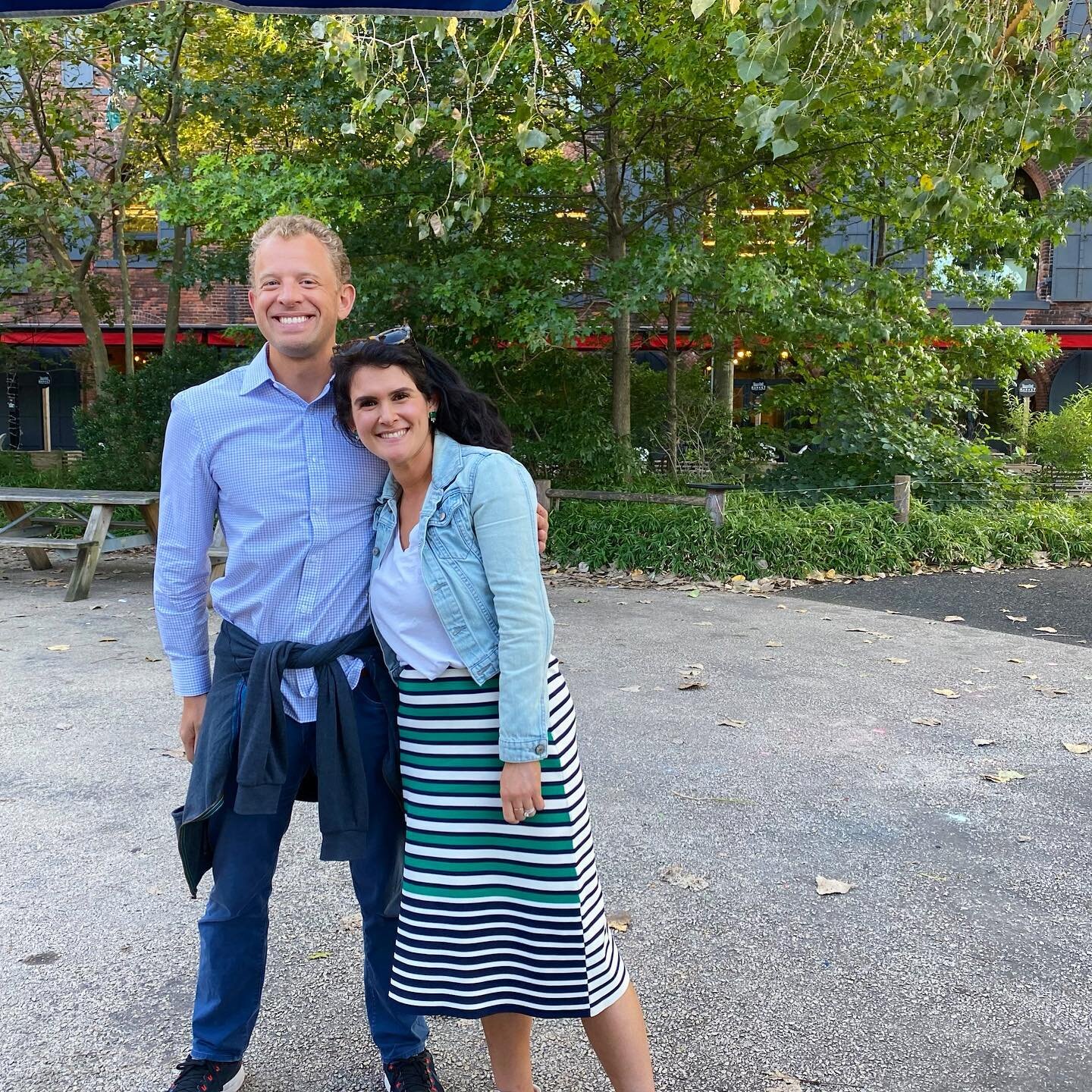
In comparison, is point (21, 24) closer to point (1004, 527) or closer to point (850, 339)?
point (850, 339)

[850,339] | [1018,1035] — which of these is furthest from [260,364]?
[850,339]

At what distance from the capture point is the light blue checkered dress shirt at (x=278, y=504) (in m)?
2.32

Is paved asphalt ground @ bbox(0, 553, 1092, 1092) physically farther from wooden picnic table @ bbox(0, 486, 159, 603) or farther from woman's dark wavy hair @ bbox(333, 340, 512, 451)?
wooden picnic table @ bbox(0, 486, 159, 603)

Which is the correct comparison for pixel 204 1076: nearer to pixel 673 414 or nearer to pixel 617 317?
pixel 617 317

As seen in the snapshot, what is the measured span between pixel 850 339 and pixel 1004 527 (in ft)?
8.12

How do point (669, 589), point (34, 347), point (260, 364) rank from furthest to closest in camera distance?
point (34, 347) < point (669, 589) < point (260, 364)

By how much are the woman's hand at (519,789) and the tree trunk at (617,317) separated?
8323mm

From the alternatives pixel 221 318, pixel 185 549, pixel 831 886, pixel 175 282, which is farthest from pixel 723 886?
Answer: pixel 221 318

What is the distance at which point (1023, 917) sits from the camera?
3334mm

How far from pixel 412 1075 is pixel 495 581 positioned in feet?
3.97

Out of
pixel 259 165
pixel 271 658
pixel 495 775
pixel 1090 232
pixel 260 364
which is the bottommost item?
pixel 495 775

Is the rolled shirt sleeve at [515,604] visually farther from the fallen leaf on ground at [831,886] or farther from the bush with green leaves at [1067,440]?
the bush with green leaves at [1067,440]

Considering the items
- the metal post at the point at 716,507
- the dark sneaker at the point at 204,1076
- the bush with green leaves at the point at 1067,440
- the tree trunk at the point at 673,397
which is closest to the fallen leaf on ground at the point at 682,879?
the dark sneaker at the point at 204,1076

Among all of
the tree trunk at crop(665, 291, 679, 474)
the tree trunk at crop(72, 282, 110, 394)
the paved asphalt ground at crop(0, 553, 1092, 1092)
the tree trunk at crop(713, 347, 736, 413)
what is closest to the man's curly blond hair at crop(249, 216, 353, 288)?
the paved asphalt ground at crop(0, 553, 1092, 1092)
